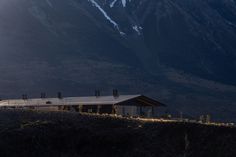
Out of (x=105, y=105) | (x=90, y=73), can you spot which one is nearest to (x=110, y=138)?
(x=105, y=105)

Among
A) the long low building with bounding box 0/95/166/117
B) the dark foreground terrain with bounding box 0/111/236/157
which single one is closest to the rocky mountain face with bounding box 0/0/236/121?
the long low building with bounding box 0/95/166/117

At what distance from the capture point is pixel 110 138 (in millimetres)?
35719

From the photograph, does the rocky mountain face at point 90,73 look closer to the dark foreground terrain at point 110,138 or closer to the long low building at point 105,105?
the long low building at point 105,105

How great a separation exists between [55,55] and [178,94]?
124 feet

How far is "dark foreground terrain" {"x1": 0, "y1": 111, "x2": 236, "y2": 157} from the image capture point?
33.8m

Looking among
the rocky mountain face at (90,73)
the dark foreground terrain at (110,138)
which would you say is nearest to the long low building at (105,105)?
the dark foreground terrain at (110,138)

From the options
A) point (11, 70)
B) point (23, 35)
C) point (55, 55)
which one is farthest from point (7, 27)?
point (11, 70)

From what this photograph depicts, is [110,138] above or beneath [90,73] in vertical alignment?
beneath

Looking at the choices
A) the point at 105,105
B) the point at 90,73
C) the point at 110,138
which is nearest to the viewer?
the point at 110,138

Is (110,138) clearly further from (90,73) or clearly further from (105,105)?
(90,73)

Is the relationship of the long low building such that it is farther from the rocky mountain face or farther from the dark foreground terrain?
the rocky mountain face

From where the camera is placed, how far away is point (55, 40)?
192375mm

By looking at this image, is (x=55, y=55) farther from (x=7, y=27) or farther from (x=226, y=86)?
(x=226, y=86)

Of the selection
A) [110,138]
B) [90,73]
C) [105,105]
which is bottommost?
[110,138]
